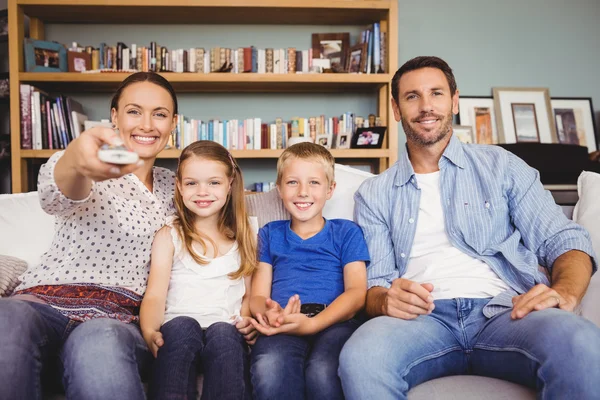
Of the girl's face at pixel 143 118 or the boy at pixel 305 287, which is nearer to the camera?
the boy at pixel 305 287

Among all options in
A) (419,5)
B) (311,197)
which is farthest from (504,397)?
(419,5)

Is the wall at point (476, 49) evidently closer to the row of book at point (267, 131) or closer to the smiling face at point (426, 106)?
the row of book at point (267, 131)

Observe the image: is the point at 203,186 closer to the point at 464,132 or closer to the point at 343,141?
the point at 343,141

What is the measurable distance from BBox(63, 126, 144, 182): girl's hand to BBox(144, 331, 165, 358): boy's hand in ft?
1.45

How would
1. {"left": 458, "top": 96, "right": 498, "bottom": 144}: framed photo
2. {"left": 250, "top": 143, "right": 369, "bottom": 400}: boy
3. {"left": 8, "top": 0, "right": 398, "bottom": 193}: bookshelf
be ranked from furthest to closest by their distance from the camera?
{"left": 458, "top": 96, "right": 498, "bottom": 144}: framed photo, {"left": 8, "top": 0, "right": 398, "bottom": 193}: bookshelf, {"left": 250, "top": 143, "right": 369, "bottom": 400}: boy

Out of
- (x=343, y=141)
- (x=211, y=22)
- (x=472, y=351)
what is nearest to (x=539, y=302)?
(x=472, y=351)

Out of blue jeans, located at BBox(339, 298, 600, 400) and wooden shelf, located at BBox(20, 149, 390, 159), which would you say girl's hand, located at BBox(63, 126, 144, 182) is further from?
wooden shelf, located at BBox(20, 149, 390, 159)

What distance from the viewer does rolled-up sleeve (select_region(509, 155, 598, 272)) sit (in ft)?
4.62

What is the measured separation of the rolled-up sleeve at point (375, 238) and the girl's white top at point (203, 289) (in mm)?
404

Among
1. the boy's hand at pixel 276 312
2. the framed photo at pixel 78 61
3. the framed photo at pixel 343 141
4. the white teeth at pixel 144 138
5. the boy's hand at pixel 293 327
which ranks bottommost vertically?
the boy's hand at pixel 293 327

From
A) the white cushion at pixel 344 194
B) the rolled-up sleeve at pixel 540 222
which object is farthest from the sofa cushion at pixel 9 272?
the rolled-up sleeve at pixel 540 222

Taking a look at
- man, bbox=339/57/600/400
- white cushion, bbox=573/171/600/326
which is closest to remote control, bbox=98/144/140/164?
man, bbox=339/57/600/400

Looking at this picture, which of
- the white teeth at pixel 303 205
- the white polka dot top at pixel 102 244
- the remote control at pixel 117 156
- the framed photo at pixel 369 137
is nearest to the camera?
the remote control at pixel 117 156

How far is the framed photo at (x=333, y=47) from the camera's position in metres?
3.55
